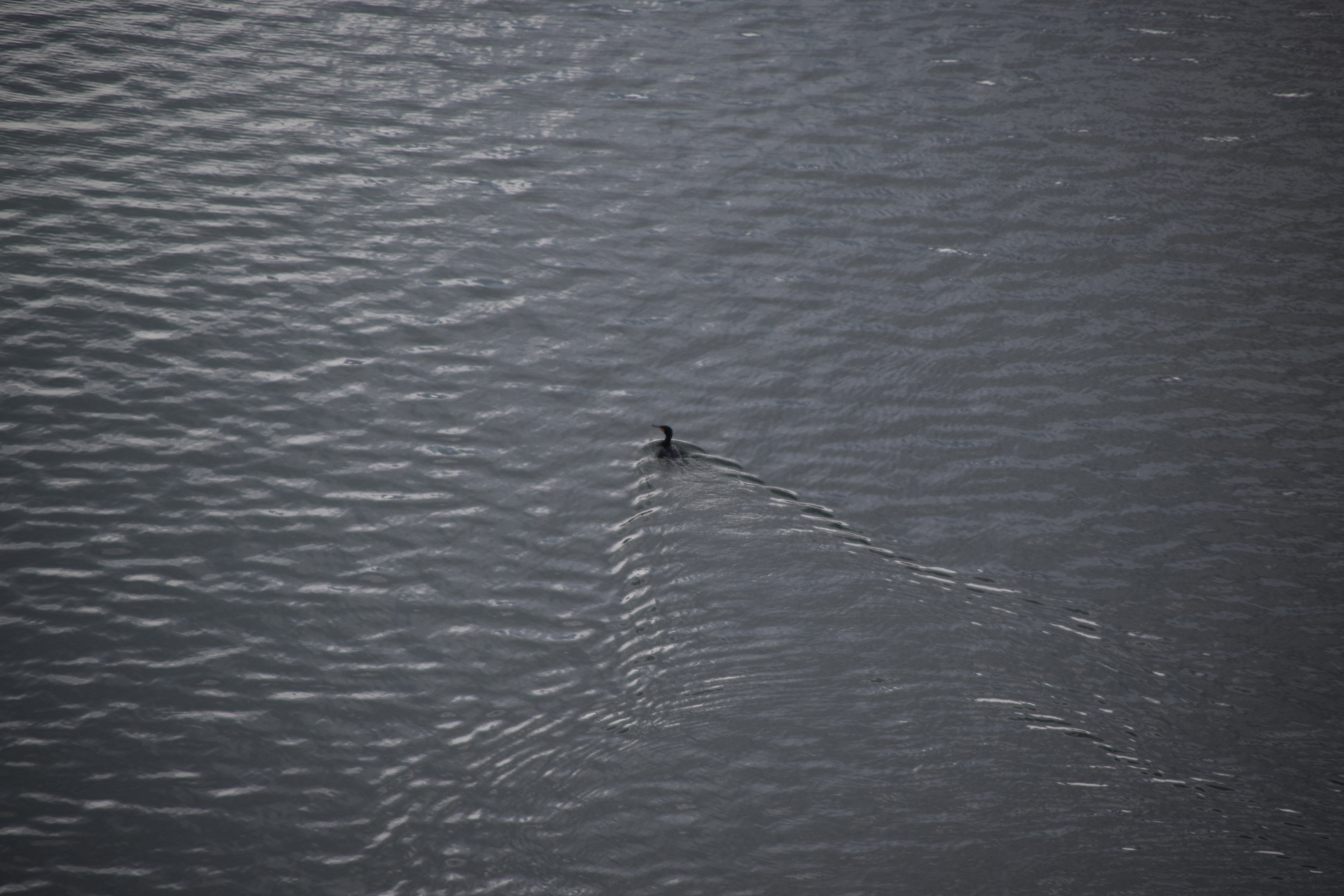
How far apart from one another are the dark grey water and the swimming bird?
21cm

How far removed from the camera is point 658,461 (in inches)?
341

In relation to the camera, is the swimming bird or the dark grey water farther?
the swimming bird

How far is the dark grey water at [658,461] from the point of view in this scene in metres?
6.29

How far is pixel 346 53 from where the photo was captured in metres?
13.2

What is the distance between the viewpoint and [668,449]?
8.68 metres

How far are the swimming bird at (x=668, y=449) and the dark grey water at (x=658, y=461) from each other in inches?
8.1

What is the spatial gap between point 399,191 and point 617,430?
4.34 metres

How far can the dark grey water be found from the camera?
20.6ft

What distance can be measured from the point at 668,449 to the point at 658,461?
0.43 ft

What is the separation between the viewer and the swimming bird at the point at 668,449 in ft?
28.4

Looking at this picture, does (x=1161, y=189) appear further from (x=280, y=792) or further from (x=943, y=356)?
(x=280, y=792)

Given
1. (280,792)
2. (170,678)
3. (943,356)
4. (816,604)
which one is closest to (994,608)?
(816,604)

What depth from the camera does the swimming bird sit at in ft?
28.4

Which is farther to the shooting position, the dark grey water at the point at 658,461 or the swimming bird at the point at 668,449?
the swimming bird at the point at 668,449
